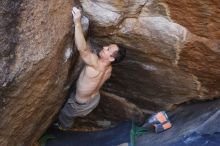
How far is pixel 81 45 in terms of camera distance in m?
3.74

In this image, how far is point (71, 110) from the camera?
444 cm

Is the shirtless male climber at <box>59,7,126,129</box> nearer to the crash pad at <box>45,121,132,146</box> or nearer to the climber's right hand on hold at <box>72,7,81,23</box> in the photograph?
the climber's right hand on hold at <box>72,7,81,23</box>

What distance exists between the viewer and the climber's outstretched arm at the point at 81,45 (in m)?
3.56

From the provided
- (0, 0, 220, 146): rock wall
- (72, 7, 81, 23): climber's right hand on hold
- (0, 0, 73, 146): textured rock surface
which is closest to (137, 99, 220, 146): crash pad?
(0, 0, 220, 146): rock wall

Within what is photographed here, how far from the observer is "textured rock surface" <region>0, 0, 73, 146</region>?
323 centimetres

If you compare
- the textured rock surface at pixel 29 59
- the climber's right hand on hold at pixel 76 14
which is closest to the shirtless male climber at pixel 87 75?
the climber's right hand on hold at pixel 76 14

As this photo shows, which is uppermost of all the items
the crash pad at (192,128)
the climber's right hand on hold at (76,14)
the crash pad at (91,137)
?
the climber's right hand on hold at (76,14)

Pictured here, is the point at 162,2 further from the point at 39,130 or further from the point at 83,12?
the point at 39,130

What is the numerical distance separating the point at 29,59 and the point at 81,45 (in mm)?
553

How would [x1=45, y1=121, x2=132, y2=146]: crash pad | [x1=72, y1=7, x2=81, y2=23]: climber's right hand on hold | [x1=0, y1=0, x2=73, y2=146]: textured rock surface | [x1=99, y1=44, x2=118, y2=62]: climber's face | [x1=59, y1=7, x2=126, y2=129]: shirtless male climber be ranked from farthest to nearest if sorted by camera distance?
[x1=45, y1=121, x2=132, y2=146]: crash pad, [x1=99, y1=44, x2=118, y2=62]: climber's face, [x1=59, y1=7, x2=126, y2=129]: shirtless male climber, [x1=72, y1=7, x2=81, y2=23]: climber's right hand on hold, [x1=0, y1=0, x2=73, y2=146]: textured rock surface

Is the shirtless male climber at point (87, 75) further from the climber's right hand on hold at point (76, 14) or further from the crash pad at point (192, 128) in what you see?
the crash pad at point (192, 128)

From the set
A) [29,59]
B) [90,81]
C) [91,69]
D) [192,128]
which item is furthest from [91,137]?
[29,59]

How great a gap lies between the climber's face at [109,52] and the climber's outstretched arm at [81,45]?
80 millimetres

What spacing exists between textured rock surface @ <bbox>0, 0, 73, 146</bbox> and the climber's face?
13.6 inches
